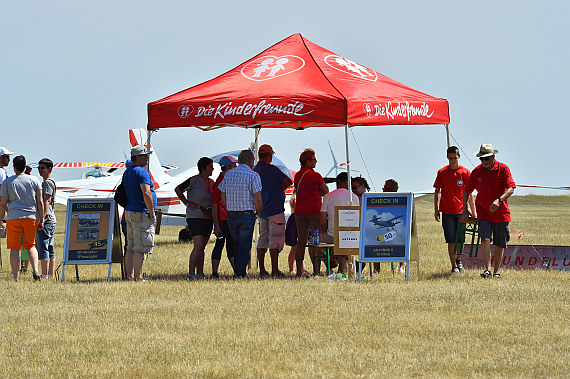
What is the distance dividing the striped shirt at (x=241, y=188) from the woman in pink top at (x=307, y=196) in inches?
27.8

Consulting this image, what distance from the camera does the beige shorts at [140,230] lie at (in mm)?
11016

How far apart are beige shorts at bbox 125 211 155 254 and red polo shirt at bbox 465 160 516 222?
4429 mm

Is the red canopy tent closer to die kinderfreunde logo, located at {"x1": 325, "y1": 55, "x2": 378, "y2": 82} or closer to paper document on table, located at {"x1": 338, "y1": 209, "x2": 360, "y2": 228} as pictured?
die kinderfreunde logo, located at {"x1": 325, "y1": 55, "x2": 378, "y2": 82}

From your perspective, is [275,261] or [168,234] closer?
[275,261]

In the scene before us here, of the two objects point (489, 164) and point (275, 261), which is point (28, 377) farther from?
point (489, 164)

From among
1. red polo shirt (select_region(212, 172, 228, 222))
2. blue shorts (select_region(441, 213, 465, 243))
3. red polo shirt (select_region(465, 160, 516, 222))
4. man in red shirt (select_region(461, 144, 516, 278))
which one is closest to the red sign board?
blue shorts (select_region(441, 213, 465, 243))

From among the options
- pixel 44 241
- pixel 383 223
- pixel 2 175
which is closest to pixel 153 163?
pixel 2 175

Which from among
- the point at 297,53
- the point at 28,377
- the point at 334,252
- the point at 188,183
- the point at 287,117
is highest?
the point at 297,53

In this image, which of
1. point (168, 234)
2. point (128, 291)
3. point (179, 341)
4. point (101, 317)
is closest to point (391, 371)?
point (179, 341)

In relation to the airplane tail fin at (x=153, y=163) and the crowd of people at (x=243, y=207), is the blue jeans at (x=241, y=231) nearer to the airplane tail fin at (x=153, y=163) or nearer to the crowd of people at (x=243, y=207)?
the crowd of people at (x=243, y=207)

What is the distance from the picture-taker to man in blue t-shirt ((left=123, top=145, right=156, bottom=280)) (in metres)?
10.9

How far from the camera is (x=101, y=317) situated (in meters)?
8.41

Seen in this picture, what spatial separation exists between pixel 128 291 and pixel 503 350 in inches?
200

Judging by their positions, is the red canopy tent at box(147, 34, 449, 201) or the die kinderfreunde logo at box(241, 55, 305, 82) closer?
the red canopy tent at box(147, 34, 449, 201)
